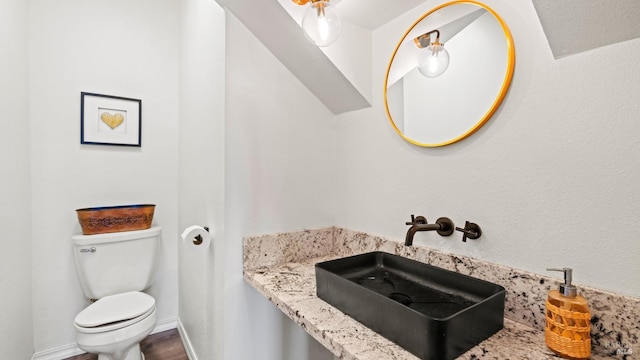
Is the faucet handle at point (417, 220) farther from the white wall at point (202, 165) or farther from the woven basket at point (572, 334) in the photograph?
the white wall at point (202, 165)

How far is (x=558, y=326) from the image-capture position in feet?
2.23

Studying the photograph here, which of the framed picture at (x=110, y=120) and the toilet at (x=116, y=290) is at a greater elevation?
the framed picture at (x=110, y=120)

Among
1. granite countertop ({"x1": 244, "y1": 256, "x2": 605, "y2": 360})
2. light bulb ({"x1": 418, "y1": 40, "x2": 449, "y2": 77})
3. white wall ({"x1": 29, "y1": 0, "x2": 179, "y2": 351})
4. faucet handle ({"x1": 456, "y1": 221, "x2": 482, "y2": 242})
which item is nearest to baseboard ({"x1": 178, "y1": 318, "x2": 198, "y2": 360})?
white wall ({"x1": 29, "y1": 0, "x2": 179, "y2": 351})

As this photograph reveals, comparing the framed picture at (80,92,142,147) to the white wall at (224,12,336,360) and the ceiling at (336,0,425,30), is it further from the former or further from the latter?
the ceiling at (336,0,425,30)

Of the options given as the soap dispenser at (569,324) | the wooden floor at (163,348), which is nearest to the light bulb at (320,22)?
the soap dispenser at (569,324)

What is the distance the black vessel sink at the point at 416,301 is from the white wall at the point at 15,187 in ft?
5.47

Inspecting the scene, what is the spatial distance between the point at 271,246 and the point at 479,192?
2.95 feet

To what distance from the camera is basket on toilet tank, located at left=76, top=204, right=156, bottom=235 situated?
182 centimetres

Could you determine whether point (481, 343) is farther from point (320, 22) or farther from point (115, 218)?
point (115, 218)

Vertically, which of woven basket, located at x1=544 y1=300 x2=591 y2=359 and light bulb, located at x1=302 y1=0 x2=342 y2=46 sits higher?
light bulb, located at x1=302 y1=0 x2=342 y2=46

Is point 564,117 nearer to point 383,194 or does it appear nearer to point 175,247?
point 383,194

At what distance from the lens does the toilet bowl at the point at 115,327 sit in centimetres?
148

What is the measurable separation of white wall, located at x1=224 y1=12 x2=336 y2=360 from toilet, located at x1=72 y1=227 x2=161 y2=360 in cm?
69

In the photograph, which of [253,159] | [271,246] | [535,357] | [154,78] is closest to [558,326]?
[535,357]
